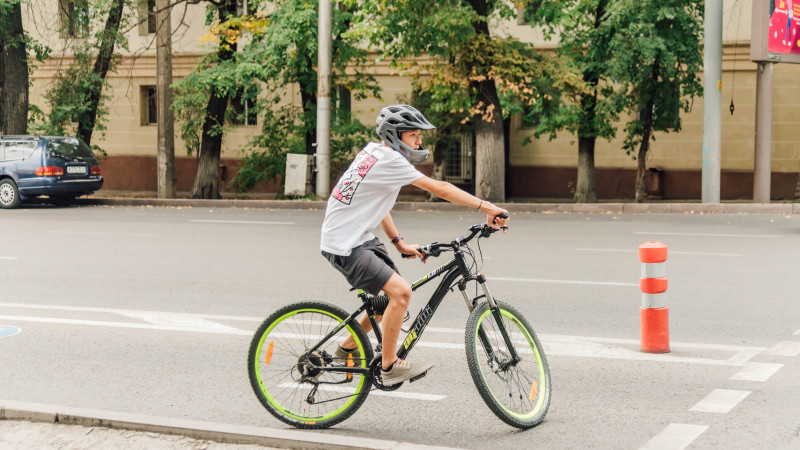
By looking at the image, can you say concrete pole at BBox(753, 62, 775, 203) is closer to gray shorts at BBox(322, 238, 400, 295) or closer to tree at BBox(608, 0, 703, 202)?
tree at BBox(608, 0, 703, 202)

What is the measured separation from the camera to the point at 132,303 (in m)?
9.79

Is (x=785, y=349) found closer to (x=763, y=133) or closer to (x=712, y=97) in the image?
(x=712, y=97)

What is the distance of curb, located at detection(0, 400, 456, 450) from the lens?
201 inches

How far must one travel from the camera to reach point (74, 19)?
28906 mm

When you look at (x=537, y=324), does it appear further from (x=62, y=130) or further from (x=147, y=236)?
(x=62, y=130)

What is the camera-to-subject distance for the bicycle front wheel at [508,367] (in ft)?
17.3

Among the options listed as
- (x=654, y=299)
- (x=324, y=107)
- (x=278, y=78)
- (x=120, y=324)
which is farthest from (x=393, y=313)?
(x=278, y=78)

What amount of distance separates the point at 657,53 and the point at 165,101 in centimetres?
1254

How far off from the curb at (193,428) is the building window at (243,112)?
2222 centimetres

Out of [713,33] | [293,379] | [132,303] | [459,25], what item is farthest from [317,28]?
[293,379]

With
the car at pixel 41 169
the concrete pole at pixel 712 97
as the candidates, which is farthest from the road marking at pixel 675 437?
the car at pixel 41 169

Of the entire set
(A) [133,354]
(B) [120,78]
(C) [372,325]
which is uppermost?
(B) [120,78]

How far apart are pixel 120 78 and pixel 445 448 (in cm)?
3244

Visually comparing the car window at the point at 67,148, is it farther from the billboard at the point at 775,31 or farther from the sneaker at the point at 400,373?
the sneaker at the point at 400,373
